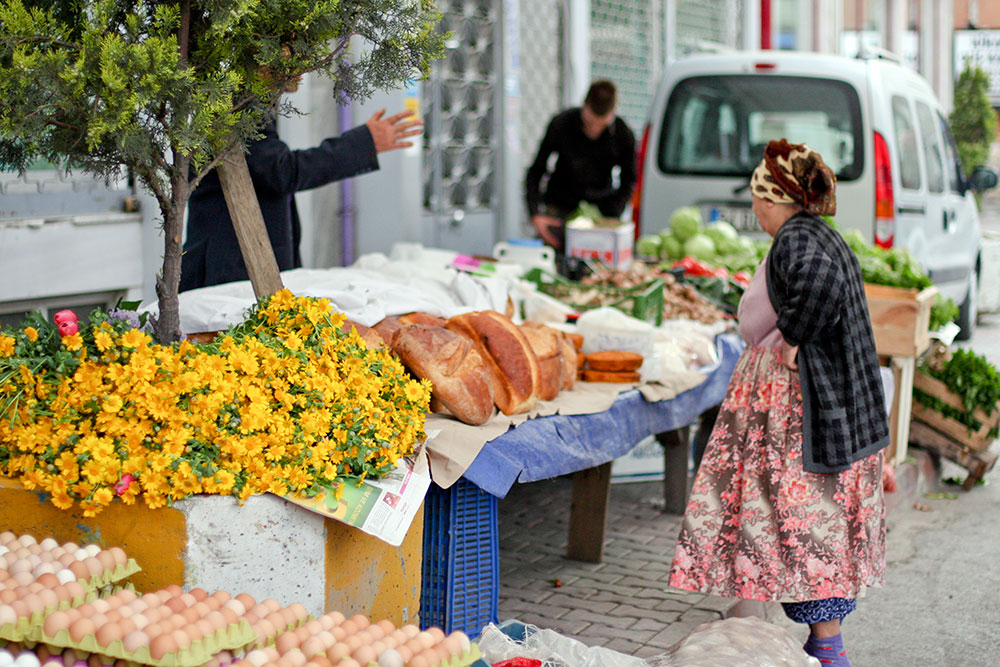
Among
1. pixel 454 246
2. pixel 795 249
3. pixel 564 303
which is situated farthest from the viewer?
pixel 454 246

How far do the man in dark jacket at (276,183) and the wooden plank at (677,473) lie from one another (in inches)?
87.9

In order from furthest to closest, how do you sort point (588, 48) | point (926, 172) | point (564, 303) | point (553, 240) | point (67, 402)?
1. point (588, 48)
2. point (926, 172)
3. point (553, 240)
4. point (564, 303)
5. point (67, 402)

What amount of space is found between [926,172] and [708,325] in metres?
3.75

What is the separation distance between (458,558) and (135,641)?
5.00 feet

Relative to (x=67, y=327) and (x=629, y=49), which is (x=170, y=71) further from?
(x=629, y=49)

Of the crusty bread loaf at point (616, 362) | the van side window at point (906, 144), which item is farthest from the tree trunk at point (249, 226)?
the van side window at point (906, 144)

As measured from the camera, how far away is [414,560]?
11.2ft

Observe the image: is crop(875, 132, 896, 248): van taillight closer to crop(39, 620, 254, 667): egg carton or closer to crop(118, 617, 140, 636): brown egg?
crop(39, 620, 254, 667): egg carton

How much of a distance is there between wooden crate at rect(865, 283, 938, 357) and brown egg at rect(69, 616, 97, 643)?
448 centimetres

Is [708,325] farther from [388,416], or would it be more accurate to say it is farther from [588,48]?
[588,48]

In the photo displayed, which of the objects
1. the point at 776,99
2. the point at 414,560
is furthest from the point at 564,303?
the point at 776,99

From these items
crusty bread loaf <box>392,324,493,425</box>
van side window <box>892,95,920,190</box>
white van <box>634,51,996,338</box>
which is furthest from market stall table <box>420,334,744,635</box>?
van side window <box>892,95,920,190</box>

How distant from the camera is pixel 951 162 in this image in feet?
31.0

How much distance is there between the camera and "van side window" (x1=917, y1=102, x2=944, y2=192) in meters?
8.69
